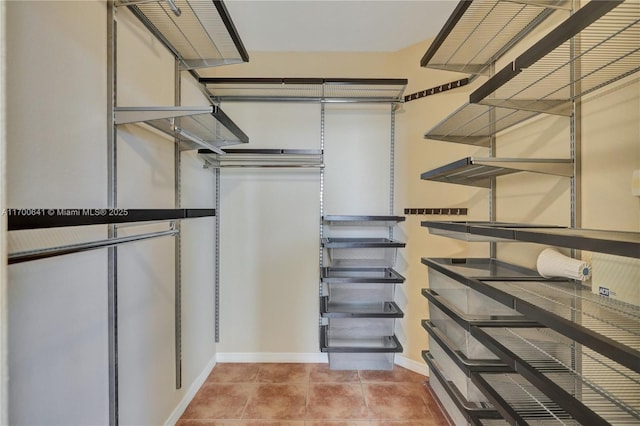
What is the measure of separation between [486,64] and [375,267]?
1.44 meters

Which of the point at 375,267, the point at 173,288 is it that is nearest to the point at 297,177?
the point at 375,267

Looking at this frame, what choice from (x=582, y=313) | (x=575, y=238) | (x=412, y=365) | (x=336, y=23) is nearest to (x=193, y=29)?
(x=336, y=23)

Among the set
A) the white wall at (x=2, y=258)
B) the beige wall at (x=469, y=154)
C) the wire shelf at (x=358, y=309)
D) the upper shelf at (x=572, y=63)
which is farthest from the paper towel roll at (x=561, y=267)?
the white wall at (x=2, y=258)

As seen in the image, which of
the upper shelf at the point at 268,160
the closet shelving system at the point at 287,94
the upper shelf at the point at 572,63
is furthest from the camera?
the upper shelf at the point at 268,160

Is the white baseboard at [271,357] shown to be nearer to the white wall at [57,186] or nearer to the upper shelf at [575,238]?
the white wall at [57,186]

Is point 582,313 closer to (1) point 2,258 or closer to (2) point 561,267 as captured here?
(2) point 561,267

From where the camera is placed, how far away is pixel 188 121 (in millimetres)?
1230

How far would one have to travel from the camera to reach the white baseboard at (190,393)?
4.76 ft

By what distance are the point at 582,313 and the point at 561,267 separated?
28cm

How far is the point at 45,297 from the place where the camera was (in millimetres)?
753

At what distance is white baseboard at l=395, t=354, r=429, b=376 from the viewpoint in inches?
75.9

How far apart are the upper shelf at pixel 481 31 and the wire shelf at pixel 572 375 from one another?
128 centimetres

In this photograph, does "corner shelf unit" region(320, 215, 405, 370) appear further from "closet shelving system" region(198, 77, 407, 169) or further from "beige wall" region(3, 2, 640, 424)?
"closet shelving system" region(198, 77, 407, 169)

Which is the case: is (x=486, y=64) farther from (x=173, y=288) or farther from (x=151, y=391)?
(x=151, y=391)
